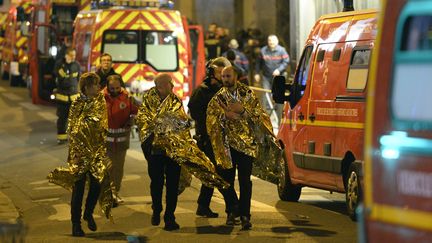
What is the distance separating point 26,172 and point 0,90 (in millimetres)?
17910

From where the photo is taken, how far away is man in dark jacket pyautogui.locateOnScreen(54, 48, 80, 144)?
754 inches

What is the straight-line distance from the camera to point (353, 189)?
1122 cm

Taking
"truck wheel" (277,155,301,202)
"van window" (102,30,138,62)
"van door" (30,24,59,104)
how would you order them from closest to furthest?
"truck wheel" (277,155,301,202)
"van window" (102,30,138,62)
"van door" (30,24,59,104)

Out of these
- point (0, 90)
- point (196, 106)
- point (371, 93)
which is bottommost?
point (0, 90)

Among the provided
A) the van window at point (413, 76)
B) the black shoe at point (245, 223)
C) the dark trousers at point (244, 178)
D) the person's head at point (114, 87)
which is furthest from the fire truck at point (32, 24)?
the van window at point (413, 76)

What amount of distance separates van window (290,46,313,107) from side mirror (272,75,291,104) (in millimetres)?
86

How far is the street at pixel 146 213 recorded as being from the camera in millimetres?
10703

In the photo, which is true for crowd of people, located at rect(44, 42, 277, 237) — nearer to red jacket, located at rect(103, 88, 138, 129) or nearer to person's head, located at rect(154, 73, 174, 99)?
person's head, located at rect(154, 73, 174, 99)

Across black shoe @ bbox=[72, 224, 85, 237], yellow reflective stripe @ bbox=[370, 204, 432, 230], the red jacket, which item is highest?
yellow reflective stripe @ bbox=[370, 204, 432, 230]

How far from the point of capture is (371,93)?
6027 millimetres

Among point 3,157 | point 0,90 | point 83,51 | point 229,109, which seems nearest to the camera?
point 229,109

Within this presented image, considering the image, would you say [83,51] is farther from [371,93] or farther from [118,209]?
[371,93]

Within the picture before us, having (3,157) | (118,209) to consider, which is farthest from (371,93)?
(3,157)

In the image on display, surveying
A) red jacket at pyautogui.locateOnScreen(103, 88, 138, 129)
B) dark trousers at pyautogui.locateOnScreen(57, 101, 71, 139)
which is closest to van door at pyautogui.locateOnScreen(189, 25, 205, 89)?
dark trousers at pyautogui.locateOnScreen(57, 101, 71, 139)
